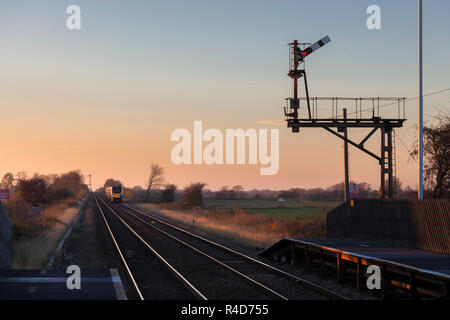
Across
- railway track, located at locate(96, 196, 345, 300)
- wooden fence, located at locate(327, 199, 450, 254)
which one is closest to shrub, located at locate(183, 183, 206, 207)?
railway track, located at locate(96, 196, 345, 300)

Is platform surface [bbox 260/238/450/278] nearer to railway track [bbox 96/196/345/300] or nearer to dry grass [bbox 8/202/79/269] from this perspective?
railway track [bbox 96/196/345/300]

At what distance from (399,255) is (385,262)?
2048 millimetres

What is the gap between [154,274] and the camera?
16000 mm

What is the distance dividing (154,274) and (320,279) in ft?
17.1

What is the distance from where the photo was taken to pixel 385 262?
12359 millimetres

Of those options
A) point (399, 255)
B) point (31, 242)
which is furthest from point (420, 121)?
point (31, 242)

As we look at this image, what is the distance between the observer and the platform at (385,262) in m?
11.3

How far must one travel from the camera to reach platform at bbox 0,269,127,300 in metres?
11.3

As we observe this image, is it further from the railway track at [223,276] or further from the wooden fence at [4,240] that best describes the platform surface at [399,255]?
the wooden fence at [4,240]

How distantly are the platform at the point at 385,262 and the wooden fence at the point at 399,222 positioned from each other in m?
0.41

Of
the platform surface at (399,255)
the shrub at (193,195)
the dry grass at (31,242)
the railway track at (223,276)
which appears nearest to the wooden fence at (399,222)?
the platform surface at (399,255)

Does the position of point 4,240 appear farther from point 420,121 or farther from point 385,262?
point 420,121
